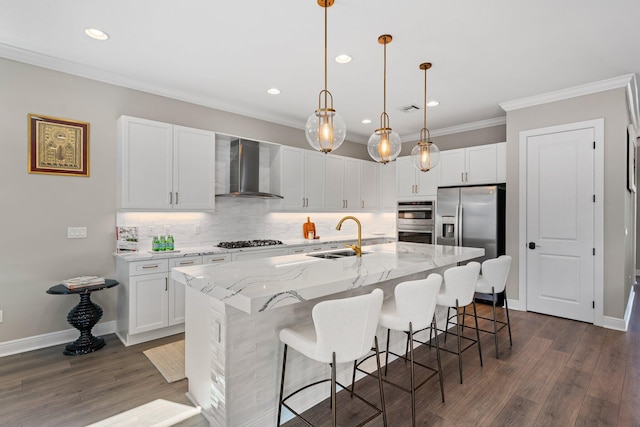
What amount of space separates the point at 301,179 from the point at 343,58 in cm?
223

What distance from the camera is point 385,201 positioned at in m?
6.49

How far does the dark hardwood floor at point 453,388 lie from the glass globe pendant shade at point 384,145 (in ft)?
5.97

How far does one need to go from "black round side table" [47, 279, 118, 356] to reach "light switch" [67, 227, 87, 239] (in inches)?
20.4

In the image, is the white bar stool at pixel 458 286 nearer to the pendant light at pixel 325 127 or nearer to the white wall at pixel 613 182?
the pendant light at pixel 325 127

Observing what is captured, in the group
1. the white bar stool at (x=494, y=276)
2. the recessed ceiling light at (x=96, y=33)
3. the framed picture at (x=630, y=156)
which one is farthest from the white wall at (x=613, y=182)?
the recessed ceiling light at (x=96, y=33)

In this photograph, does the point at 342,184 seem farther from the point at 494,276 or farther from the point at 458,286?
the point at 458,286

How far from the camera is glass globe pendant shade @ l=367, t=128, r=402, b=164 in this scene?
2.85 m

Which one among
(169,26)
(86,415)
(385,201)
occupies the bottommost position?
(86,415)

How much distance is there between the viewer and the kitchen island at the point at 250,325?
1.75 metres

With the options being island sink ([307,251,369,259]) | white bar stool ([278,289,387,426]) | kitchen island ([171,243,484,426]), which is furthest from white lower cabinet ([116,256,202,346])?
white bar stool ([278,289,387,426])

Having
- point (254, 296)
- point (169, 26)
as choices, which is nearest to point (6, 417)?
point (254, 296)

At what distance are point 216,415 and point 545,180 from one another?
14.6 ft

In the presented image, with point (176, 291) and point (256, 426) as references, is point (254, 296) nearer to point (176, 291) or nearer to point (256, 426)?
point (256, 426)

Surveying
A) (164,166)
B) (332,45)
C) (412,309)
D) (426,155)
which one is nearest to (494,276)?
(426,155)
